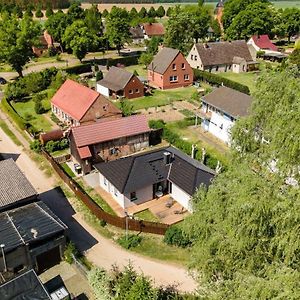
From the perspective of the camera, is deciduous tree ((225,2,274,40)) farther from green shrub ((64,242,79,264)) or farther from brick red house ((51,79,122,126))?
green shrub ((64,242,79,264))

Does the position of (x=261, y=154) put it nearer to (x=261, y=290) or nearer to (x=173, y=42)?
(x=261, y=290)

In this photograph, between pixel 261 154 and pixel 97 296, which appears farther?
pixel 97 296

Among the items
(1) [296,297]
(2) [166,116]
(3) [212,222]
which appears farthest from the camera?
(2) [166,116]

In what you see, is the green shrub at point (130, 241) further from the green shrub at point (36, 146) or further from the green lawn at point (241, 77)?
the green lawn at point (241, 77)

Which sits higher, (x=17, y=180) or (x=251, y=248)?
(x=251, y=248)

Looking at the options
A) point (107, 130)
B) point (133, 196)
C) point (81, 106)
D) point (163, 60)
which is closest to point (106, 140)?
point (107, 130)

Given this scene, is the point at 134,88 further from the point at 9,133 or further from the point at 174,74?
the point at 9,133

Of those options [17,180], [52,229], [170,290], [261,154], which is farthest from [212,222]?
[17,180]

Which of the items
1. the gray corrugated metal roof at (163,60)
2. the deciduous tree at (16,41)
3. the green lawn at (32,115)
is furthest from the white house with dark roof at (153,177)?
the deciduous tree at (16,41)
